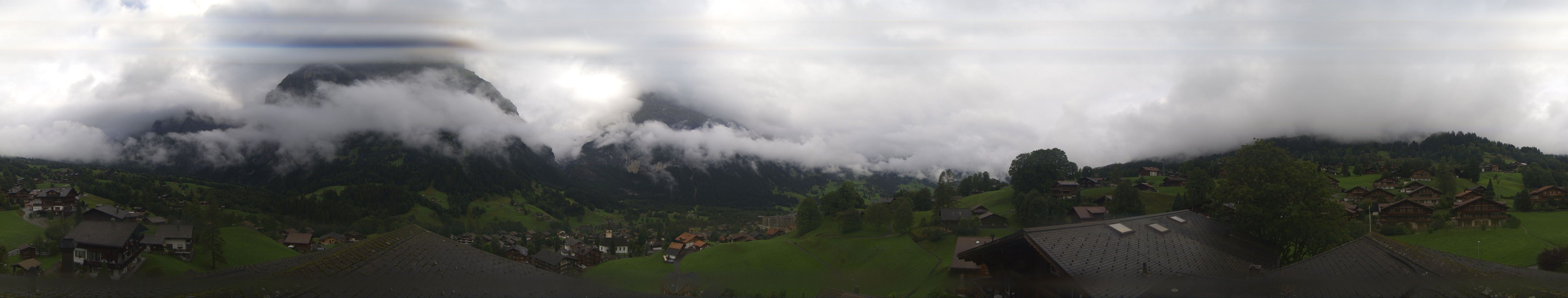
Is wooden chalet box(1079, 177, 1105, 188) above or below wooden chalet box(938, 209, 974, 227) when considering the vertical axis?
above

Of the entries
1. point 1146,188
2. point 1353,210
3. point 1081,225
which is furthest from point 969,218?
point 1081,225

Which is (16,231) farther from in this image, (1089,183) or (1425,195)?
(1425,195)

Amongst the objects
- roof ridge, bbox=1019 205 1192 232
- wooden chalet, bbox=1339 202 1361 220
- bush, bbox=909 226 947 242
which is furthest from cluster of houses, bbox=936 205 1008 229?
roof ridge, bbox=1019 205 1192 232

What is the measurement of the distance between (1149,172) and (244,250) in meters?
80.3

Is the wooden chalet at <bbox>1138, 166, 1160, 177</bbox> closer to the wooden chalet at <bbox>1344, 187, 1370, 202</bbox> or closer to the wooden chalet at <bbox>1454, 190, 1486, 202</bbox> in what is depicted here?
the wooden chalet at <bbox>1344, 187, 1370, 202</bbox>

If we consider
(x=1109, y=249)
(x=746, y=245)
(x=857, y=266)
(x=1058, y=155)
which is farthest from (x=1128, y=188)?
(x=1109, y=249)

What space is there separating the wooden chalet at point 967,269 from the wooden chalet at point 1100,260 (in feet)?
0.70

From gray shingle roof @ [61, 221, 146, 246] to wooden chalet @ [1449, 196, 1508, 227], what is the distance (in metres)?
53.1

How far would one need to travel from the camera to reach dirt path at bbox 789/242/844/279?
31312mm

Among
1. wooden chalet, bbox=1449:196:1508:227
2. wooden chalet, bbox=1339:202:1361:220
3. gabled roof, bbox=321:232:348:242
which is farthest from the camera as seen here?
gabled roof, bbox=321:232:348:242

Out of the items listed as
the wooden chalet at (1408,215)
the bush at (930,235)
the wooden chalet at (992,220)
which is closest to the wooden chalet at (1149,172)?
the wooden chalet at (992,220)

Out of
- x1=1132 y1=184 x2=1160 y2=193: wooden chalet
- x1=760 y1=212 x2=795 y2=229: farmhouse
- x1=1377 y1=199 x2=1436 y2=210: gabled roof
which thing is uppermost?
x1=1377 y1=199 x2=1436 y2=210: gabled roof

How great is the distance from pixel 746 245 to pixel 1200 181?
108ft

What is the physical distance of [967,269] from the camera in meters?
14.9
